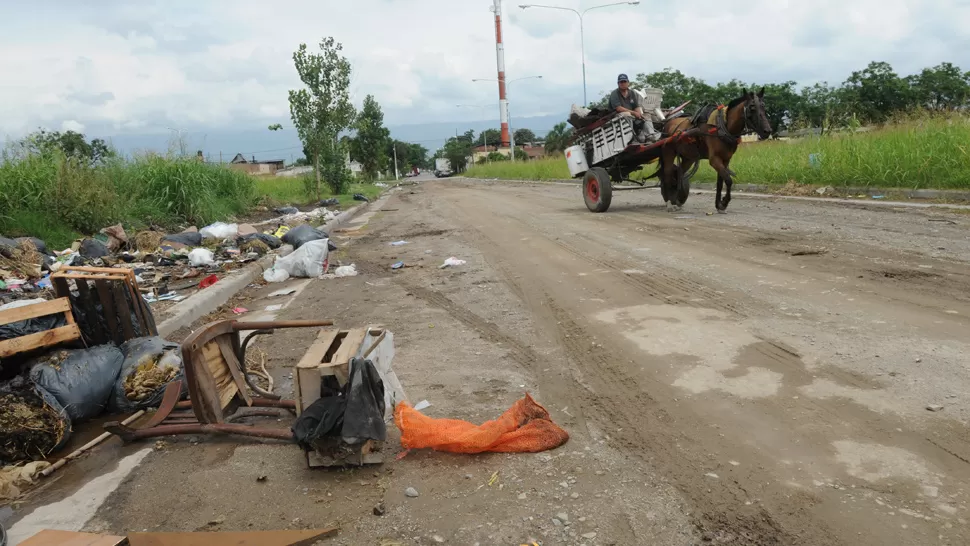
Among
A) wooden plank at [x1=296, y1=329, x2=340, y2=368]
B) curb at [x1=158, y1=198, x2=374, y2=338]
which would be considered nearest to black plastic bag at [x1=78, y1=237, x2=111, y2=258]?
curb at [x1=158, y1=198, x2=374, y2=338]

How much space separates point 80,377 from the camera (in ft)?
13.4

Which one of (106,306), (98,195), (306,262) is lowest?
(306,262)

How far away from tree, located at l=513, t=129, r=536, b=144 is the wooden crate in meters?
119

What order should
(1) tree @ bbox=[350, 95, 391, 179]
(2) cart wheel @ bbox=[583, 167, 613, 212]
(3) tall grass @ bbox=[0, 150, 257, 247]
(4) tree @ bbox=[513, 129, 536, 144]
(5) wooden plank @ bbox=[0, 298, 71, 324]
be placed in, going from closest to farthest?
(5) wooden plank @ bbox=[0, 298, 71, 324], (3) tall grass @ bbox=[0, 150, 257, 247], (2) cart wheel @ bbox=[583, 167, 613, 212], (1) tree @ bbox=[350, 95, 391, 179], (4) tree @ bbox=[513, 129, 536, 144]

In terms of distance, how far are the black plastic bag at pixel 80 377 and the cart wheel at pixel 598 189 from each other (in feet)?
31.3

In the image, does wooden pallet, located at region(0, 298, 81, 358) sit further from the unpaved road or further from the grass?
the grass

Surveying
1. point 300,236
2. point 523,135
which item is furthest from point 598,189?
point 523,135

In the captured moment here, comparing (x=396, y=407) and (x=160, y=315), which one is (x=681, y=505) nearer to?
(x=396, y=407)

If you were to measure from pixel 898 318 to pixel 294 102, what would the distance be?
64.6 ft

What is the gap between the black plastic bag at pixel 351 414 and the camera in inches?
118

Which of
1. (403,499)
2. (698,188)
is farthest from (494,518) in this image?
(698,188)

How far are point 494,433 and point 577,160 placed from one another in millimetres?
10565

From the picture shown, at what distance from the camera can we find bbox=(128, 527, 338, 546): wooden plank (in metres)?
2.58

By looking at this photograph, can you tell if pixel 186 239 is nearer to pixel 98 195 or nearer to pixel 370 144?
pixel 98 195
